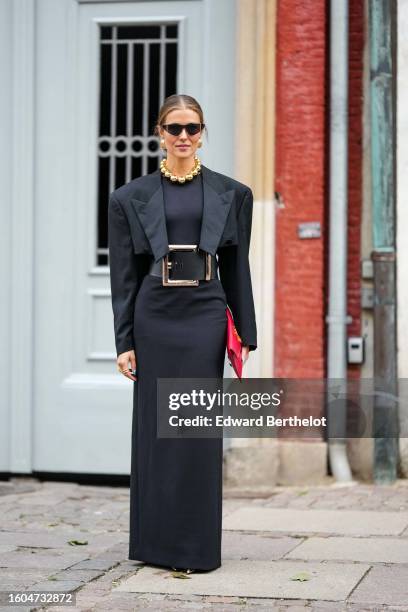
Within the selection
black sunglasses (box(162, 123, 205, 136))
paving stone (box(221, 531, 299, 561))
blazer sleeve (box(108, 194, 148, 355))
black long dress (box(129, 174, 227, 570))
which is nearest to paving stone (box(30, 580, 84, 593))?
black long dress (box(129, 174, 227, 570))

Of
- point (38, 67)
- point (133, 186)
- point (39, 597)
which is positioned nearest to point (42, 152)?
point (38, 67)

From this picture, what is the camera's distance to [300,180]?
8188mm

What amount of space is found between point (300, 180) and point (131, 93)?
4.17 ft

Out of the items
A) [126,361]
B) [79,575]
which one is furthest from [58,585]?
[126,361]

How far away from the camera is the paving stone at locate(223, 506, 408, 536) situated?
6832 mm

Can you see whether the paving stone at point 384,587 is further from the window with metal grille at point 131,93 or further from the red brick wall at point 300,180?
the window with metal grille at point 131,93

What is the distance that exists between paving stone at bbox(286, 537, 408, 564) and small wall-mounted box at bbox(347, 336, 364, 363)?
6.54 ft

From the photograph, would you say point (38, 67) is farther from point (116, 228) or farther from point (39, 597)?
point (39, 597)

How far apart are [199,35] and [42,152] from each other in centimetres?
127

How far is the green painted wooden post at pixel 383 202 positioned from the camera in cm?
821

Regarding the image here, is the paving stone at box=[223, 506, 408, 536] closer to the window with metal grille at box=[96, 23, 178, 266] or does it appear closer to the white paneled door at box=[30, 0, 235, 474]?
the white paneled door at box=[30, 0, 235, 474]

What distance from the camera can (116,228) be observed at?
5.75 metres

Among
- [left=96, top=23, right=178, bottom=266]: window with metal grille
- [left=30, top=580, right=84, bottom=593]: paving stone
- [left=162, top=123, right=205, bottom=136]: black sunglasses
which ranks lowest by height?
[left=30, top=580, right=84, bottom=593]: paving stone

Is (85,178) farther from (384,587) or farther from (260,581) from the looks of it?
(384,587)
